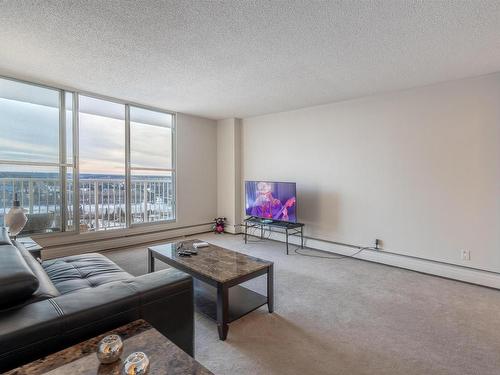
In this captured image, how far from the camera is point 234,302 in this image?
2.25 meters

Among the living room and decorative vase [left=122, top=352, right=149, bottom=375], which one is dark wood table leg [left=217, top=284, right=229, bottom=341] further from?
decorative vase [left=122, top=352, right=149, bottom=375]

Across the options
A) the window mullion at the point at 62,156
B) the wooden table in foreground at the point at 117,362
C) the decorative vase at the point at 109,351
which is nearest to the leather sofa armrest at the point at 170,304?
the wooden table in foreground at the point at 117,362

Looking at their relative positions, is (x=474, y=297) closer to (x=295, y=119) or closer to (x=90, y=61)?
(x=295, y=119)

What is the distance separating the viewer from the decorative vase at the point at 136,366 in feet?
2.55

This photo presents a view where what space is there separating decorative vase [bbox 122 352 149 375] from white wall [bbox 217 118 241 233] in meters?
4.33

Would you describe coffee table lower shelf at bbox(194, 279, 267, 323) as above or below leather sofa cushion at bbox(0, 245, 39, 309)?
below

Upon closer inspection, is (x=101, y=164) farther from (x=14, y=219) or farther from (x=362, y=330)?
(x=362, y=330)

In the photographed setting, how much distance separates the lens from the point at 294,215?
398 centimetres

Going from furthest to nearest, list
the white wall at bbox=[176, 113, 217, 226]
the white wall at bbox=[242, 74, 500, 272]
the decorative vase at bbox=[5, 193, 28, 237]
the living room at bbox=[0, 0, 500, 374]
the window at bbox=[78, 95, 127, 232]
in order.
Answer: the white wall at bbox=[176, 113, 217, 226] < the window at bbox=[78, 95, 127, 232] < the white wall at bbox=[242, 74, 500, 272] < the decorative vase at bbox=[5, 193, 28, 237] < the living room at bbox=[0, 0, 500, 374]

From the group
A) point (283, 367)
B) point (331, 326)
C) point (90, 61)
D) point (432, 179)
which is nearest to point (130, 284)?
point (283, 367)

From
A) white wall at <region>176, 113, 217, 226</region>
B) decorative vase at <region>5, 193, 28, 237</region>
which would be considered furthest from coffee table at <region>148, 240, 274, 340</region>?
white wall at <region>176, 113, 217, 226</region>

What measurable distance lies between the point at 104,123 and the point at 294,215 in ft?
10.7

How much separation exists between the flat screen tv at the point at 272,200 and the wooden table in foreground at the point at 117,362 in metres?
3.16

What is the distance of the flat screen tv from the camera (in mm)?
4016
